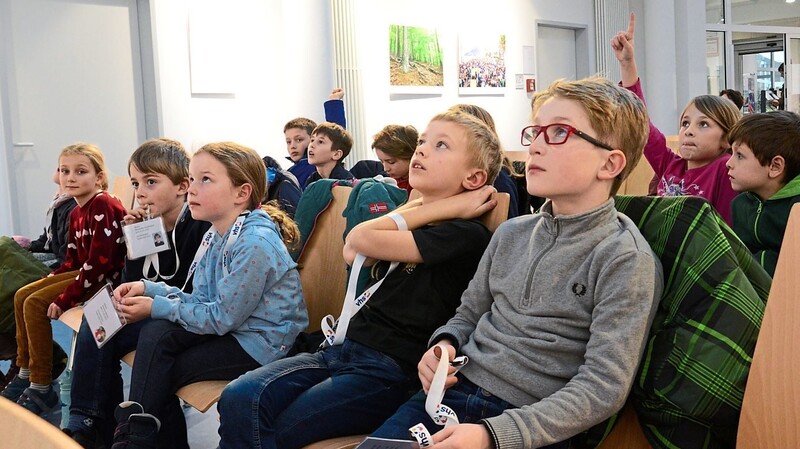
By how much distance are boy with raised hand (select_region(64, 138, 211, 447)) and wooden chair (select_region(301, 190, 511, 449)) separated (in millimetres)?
666

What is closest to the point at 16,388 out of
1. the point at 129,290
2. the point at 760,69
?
the point at 129,290

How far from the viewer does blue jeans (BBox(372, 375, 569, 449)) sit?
4.32 feet

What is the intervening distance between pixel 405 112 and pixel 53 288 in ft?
15.7

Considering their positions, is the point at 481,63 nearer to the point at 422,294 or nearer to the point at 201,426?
the point at 201,426

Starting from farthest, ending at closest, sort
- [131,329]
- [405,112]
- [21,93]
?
[405,112]
[21,93]
[131,329]

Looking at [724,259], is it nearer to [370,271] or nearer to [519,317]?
[519,317]

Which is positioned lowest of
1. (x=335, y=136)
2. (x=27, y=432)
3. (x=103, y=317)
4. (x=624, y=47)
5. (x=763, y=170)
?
(x=103, y=317)

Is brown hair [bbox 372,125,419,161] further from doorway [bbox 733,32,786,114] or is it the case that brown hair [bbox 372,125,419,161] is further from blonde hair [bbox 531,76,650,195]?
doorway [bbox 733,32,786,114]

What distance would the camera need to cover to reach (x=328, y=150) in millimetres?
4027

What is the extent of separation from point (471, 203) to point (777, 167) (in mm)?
1020

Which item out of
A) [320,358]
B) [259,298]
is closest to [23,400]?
[259,298]

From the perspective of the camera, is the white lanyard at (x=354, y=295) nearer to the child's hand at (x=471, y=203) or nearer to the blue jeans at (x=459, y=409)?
the child's hand at (x=471, y=203)

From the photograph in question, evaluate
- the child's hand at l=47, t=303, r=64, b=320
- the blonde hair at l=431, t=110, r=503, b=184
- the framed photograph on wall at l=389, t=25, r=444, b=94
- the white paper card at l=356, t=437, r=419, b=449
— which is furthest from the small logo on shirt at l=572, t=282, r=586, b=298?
the framed photograph on wall at l=389, t=25, r=444, b=94

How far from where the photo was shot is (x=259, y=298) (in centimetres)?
203
